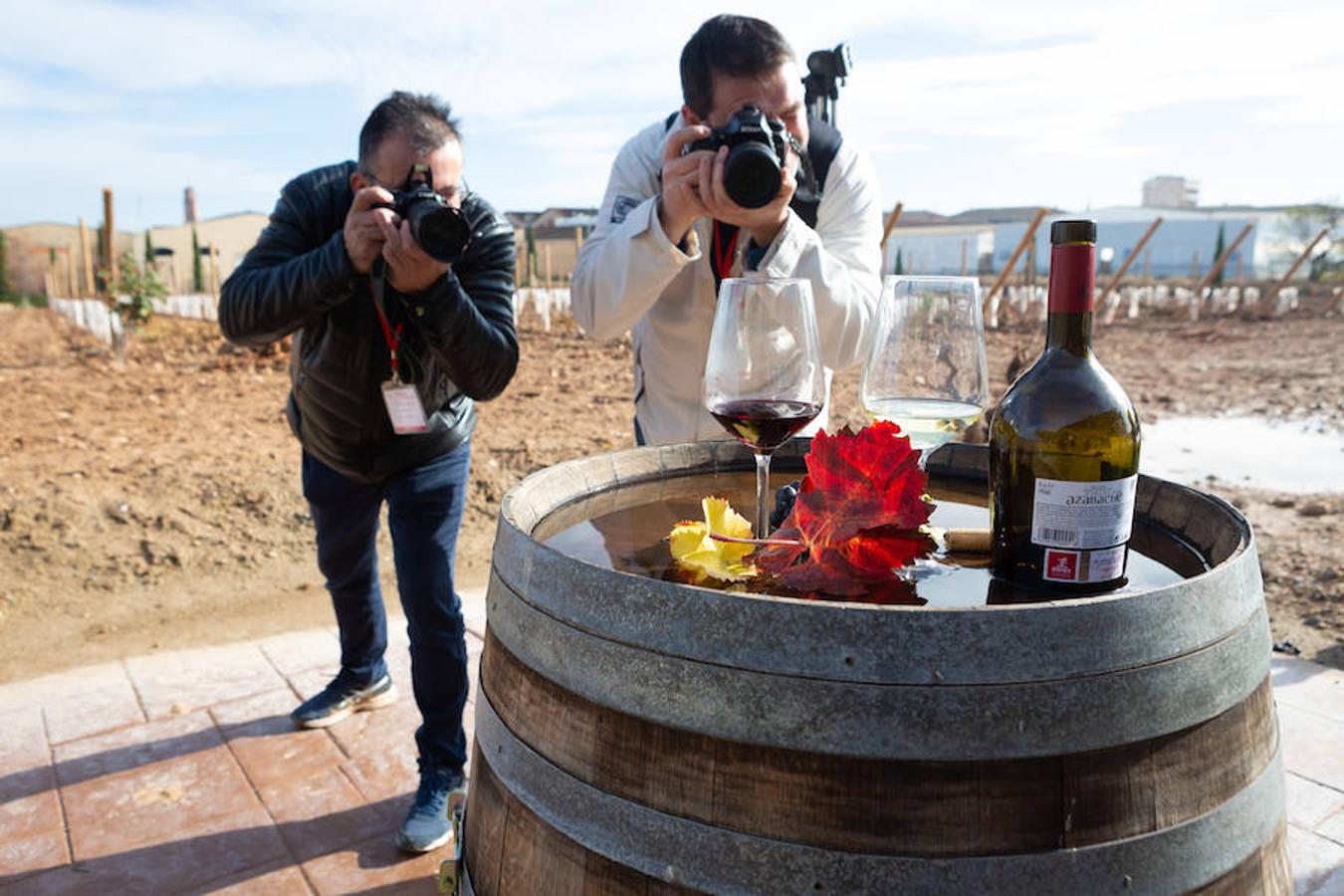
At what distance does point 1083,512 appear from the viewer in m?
0.92

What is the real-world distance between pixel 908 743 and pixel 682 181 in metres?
1.22

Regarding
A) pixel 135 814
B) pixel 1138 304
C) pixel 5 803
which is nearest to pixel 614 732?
pixel 135 814

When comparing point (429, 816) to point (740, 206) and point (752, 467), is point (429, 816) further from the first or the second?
point (740, 206)

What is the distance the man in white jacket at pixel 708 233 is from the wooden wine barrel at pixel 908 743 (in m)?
0.91

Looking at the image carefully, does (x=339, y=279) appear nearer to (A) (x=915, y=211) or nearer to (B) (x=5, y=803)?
(B) (x=5, y=803)

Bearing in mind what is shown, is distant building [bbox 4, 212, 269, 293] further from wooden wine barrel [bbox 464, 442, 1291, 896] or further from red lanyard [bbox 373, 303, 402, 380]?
wooden wine barrel [bbox 464, 442, 1291, 896]

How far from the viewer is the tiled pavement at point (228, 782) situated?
216 cm

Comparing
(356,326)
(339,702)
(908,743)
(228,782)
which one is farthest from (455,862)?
(339,702)

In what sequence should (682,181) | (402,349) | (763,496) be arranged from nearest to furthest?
(763,496) → (682,181) → (402,349)

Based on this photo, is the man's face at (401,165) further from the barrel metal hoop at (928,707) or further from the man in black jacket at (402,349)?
the barrel metal hoop at (928,707)

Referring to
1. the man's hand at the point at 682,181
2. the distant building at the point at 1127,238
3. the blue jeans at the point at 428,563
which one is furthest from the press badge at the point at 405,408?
the distant building at the point at 1127,238

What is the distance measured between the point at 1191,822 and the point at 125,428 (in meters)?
7.61

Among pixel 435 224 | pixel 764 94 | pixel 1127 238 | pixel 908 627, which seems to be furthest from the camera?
pixel 1127 238

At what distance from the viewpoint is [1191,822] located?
84cm
